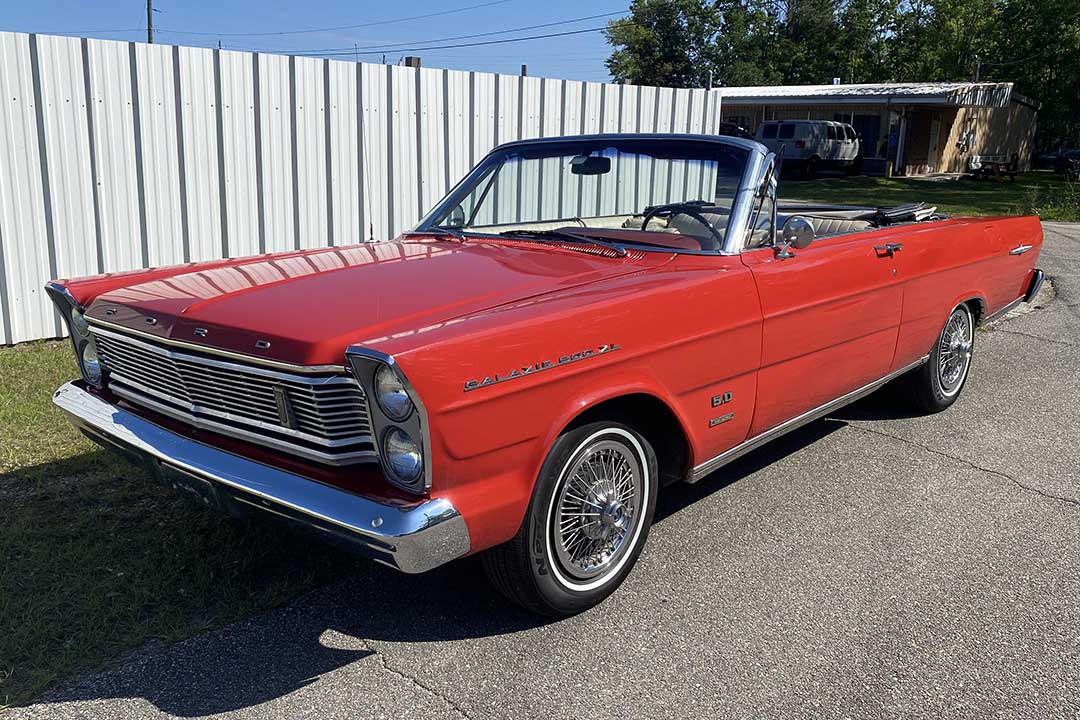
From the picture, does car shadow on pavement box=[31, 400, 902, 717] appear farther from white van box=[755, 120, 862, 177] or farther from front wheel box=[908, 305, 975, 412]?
white van box=[755, 120, 862, 177]

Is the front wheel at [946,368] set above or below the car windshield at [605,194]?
below

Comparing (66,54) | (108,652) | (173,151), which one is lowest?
(108,652)

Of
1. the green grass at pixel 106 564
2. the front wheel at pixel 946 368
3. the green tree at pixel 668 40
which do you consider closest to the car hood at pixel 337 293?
the green grass at pixel 106 564

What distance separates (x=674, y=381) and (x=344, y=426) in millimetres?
1269

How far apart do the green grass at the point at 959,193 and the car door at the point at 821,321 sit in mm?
14949

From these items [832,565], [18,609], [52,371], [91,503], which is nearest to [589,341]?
[832,565]

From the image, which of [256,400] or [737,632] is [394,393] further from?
[737,632]

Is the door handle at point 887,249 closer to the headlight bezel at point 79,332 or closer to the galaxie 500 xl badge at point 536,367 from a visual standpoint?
the galaxie 500 xl badge at point 536,367

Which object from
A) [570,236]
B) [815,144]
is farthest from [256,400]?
[815,144]

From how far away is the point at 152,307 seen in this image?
3312 mm

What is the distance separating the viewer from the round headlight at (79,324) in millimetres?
3699

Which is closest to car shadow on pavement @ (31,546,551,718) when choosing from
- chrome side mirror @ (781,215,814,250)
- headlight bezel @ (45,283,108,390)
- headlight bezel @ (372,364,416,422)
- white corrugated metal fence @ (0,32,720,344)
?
headlight bezel @ (372,364,416,422)

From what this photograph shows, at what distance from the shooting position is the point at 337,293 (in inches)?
130

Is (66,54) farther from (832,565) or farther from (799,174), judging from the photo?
(799,174)
